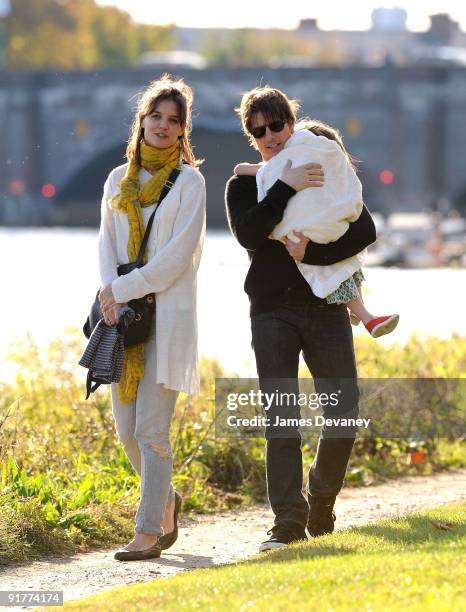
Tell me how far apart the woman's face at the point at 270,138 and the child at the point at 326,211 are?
3 centimetres

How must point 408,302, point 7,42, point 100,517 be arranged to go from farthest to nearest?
point 7,42
point 408,302
point 100,517

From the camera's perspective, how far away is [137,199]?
18.1ft

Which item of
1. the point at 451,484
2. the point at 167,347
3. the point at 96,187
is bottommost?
the point at 451,484

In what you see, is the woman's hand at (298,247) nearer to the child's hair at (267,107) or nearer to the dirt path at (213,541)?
the child's hair at (267,107)

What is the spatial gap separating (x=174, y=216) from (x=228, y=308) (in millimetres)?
14810

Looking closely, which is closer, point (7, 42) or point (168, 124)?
point (168, 124)

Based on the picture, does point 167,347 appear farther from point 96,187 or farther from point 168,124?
point 96,187

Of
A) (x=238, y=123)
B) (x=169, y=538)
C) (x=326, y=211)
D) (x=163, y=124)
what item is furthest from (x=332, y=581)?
(x=238, y=123)

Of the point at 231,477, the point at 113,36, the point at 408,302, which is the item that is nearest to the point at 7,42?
the point at 113,36

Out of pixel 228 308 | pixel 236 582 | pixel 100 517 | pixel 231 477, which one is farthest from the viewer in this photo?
pixel 228 308

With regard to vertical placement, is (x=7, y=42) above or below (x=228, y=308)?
above

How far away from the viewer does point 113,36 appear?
8531 cm

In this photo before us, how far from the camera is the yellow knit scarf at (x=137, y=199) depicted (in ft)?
17.9

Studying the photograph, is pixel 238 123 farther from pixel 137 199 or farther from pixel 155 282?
pixel 155 282
